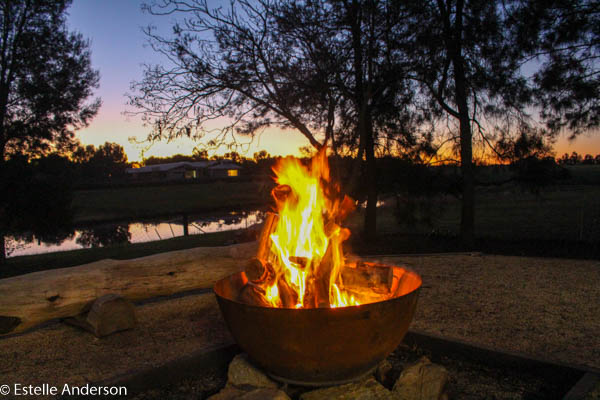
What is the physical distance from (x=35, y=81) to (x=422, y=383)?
9.76 meters

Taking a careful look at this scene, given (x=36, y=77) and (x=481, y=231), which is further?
(x=481, y=231)

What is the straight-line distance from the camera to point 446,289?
549cm

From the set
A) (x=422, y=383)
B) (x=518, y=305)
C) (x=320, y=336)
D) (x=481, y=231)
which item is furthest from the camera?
(x=481, y=231)

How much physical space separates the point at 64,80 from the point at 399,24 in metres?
7.49

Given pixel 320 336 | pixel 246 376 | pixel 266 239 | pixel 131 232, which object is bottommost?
pixel 131 232

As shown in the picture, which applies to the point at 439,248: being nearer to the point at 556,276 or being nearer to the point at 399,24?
the point at 556,276

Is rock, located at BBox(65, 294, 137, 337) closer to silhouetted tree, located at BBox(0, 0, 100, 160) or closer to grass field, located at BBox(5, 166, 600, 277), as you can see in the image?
grass field, located at BBox(5, 166, 600, 277)

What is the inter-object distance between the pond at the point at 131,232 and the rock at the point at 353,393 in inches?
482

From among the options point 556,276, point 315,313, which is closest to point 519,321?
point 556,276

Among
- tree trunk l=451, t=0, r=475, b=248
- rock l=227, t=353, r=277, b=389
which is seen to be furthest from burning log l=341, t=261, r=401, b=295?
tree trunk l=451, t=0, r=475, b=248

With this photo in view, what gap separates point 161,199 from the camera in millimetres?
29344

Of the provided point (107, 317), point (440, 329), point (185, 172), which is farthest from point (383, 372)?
point (185, 172)

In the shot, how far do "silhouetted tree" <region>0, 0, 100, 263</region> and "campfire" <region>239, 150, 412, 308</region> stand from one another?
7245 mm

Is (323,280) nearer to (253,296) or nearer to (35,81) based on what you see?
(253,296)
